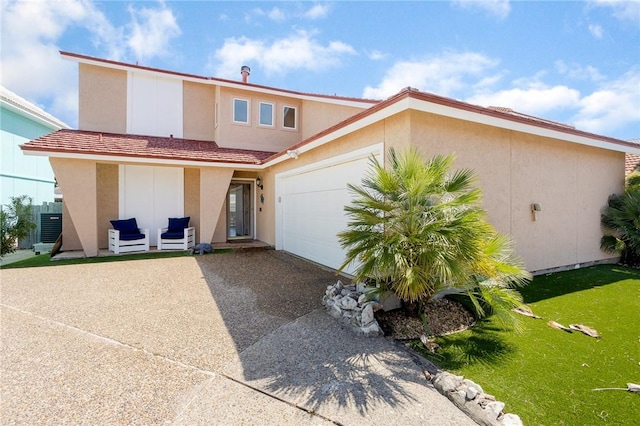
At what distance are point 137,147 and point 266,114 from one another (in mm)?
6778

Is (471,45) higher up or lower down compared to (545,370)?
higher up

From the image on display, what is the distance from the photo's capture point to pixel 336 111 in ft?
49.3

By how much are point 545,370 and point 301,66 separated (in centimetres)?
1449

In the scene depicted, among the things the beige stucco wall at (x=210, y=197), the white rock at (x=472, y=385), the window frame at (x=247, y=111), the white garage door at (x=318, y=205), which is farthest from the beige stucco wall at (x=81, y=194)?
the white rock at (x=472, y=385)

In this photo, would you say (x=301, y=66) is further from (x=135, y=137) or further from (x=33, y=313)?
(x=33, y=313)

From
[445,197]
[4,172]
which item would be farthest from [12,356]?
[4,172]

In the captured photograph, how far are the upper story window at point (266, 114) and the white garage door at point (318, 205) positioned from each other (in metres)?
4.83

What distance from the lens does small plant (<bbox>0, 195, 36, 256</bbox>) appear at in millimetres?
11852

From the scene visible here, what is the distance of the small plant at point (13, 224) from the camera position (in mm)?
11852

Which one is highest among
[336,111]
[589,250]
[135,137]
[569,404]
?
[336,111]

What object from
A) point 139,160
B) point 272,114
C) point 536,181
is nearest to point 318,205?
point 536,181

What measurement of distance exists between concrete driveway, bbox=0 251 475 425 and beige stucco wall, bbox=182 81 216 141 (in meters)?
10.8

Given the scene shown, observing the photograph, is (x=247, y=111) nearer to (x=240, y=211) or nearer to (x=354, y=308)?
(x=240, y=211)

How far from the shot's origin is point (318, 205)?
10.5 metres
